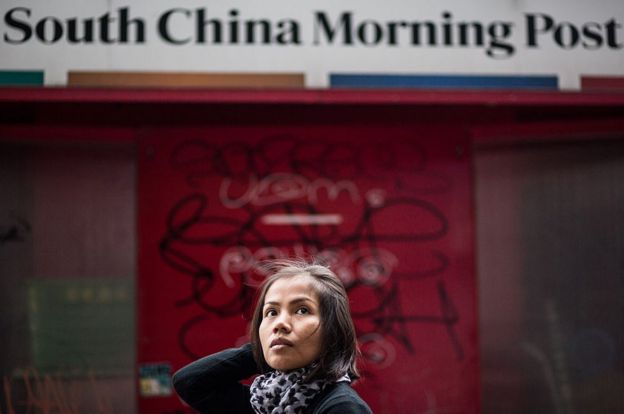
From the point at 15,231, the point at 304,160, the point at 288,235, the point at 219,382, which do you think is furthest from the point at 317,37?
the point at 219,382

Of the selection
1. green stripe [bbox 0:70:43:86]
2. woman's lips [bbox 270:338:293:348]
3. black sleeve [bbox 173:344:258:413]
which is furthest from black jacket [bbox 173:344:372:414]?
green stripe [bbox 0:70:43:86]

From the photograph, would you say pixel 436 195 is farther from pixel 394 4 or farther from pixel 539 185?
pixel 394 4

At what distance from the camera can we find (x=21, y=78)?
4902 millimetres

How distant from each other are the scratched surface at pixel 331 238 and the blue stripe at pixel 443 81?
45 centimetres

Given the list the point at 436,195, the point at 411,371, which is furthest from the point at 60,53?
the point at 411,371

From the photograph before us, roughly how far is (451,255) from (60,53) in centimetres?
282

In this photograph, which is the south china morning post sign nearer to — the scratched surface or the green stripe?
the green stripe

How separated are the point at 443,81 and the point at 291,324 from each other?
327cm

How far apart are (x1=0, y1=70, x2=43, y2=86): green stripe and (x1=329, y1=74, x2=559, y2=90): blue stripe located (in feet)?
5.91

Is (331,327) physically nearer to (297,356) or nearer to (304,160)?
(297,356)

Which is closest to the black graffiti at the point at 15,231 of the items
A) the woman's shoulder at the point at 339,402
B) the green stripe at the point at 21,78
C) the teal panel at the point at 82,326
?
the teal panel at the point at 82,326

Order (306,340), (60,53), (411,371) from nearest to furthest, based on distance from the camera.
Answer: (306,340) < (60,53) < (411,371)

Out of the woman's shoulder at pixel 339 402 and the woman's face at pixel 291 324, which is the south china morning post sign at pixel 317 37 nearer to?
the woman's face at pixel 291 324

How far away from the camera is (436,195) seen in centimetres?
539
